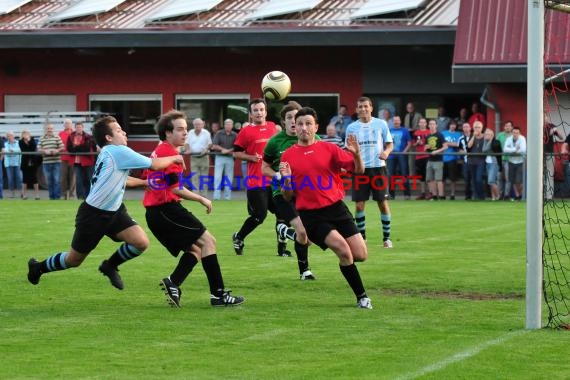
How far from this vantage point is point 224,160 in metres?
27.8


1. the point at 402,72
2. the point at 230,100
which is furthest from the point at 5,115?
the point at 402,72

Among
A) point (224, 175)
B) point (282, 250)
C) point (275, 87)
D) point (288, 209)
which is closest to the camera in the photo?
point (288, 209)

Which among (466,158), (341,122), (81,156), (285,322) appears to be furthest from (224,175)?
(285,322)

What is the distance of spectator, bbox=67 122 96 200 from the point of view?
27.9 metres

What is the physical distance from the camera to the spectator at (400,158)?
27.3 m

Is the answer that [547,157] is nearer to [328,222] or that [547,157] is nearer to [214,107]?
Answer: [328,222]

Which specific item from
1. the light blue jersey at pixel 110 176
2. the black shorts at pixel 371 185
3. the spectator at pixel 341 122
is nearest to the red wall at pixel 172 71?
the spectator at pixel 341 122

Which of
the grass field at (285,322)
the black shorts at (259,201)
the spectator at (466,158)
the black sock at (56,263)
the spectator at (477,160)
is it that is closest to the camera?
the grass field at (285,322)

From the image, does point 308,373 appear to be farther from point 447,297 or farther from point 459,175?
point 459,175

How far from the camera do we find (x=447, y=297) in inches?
428

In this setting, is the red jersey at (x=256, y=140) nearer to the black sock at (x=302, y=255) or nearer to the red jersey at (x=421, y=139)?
the black sock at (x=302, y=255)

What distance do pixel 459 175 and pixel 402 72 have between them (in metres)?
5.05

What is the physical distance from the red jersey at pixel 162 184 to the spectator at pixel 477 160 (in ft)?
55.0

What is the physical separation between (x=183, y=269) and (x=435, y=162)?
16.9 metres
